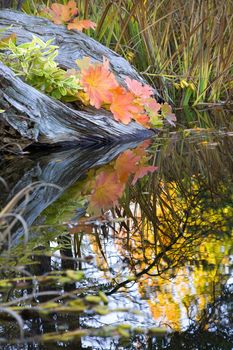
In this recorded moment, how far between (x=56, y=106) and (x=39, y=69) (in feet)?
1.01

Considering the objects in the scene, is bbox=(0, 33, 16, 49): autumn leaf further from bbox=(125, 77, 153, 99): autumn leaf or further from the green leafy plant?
bbox=(125, 77, 153, 99): autumn leaf

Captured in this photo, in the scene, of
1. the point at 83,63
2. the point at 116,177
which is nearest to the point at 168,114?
the point at 83,63

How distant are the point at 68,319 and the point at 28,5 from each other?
5.46m

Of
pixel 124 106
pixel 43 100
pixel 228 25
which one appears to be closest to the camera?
pixel 43 100

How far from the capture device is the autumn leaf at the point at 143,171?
3.55 meters

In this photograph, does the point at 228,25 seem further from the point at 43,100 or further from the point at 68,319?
the point at 68,319

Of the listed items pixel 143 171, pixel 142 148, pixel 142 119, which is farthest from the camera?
pixel 142 119

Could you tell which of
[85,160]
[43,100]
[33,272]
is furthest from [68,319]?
[43,100]

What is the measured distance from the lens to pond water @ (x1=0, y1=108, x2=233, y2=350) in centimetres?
154

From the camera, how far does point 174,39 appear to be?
7.23 metres

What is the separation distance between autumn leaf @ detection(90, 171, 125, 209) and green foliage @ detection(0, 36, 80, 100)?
4.87 feet

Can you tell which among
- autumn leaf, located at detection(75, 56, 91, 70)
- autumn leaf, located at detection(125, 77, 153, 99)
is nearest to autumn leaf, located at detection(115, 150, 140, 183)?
autumn leaf, located at detection(75, 56, 91, 70)

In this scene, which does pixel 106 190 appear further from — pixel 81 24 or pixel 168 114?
pixel 81 24

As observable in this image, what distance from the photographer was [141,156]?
4.31 metres
